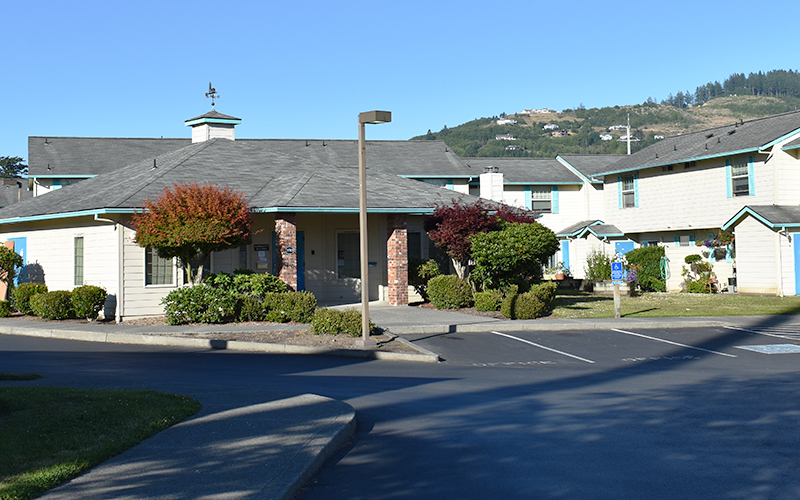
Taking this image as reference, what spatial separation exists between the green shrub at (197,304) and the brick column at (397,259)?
5.70 metres

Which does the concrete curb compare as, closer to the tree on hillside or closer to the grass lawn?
the grass lawn

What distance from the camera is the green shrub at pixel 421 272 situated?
2391cm

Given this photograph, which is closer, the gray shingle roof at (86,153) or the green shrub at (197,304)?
the green shrub at (197,304)

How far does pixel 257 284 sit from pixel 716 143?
2089 cm

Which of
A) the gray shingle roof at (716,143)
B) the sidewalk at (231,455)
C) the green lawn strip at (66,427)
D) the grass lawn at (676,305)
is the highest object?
the gray shingle roof at (716,143)

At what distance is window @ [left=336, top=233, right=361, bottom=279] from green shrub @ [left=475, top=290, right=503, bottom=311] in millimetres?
4750

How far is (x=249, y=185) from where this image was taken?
77.9 feet

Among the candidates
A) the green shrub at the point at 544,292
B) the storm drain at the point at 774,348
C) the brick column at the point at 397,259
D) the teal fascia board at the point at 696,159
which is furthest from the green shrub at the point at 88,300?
the teal fascia board at the point at 696,159

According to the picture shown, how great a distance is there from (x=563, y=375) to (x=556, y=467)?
5.84 m

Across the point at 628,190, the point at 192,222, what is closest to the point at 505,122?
the point at 628,190

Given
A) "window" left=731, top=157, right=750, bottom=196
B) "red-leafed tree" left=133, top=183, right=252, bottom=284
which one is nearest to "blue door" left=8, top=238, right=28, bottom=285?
"red-leafed tree" left=133, top=183, right=252, bottom=284

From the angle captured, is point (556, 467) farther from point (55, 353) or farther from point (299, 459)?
point (55, 353)

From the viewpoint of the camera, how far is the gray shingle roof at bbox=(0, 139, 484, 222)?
2130 cm

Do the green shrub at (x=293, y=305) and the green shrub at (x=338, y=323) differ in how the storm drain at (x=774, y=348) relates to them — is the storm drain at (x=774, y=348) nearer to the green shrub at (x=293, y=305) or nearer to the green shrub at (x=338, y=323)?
the green shrub at (x=338, y=323)
